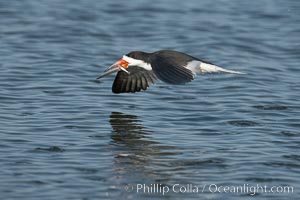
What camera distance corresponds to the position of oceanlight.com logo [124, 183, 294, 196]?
6816mm

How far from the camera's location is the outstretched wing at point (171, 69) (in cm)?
819

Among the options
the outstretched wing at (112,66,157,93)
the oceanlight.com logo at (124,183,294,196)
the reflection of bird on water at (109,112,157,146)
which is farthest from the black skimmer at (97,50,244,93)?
the oceanlight.com logo at (124,183,294,196)

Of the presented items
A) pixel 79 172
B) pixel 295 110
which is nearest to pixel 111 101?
pixel 295 110

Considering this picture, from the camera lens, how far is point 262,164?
25.0 ft

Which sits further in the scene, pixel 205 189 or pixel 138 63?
pixel 138 63

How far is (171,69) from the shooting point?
8.40m

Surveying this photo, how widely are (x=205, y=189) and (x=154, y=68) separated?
203 centimetres

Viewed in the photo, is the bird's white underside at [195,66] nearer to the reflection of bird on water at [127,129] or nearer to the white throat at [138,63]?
the white throat at [138,63]

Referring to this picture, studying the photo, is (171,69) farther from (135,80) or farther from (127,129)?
(135,80)

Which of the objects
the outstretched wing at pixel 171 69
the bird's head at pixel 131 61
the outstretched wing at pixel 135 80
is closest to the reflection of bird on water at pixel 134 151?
the outstretched wing at pixel 135 80

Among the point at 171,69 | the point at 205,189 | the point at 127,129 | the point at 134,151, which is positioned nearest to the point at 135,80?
the point at 127,129

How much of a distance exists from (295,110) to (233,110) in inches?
29.6

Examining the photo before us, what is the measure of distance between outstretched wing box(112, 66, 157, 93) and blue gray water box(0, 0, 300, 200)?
269mm

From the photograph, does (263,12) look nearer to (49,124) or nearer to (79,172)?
(49,124)
